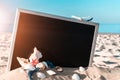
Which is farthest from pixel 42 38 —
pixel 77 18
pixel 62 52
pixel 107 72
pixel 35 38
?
pixel 107 72

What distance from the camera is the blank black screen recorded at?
3131 millimetres

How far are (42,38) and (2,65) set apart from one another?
2.18m

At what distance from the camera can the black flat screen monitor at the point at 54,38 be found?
3119 mm

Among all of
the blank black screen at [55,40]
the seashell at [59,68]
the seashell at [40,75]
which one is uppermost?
the blank black screen at [55,40]

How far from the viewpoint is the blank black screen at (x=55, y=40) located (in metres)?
3.13

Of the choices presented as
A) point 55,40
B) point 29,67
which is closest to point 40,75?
point 29,67

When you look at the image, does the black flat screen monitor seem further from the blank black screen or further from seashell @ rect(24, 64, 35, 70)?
seashell @ rect(24, 64, 35, 70)

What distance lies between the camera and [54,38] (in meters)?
3.29

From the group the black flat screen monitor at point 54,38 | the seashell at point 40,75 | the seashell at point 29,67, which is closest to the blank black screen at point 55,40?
the black flat screen monitor at point 54,38

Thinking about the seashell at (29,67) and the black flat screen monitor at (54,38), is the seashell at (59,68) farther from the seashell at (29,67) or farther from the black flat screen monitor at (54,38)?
the seashell at (29,67)

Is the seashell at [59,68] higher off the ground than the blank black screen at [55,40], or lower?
lower

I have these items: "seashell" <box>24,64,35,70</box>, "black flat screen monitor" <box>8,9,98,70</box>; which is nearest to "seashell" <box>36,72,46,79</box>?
"seashell" <box>24,64,35,70</box>

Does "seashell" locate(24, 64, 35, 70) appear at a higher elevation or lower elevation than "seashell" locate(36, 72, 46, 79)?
higher

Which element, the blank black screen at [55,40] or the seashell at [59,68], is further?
the seashell at [59,68]
